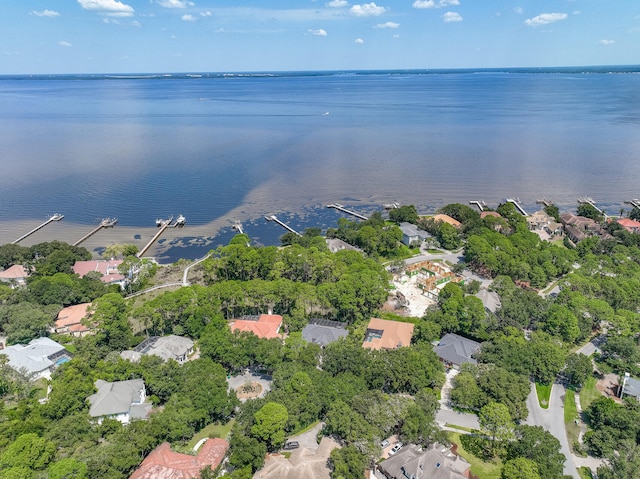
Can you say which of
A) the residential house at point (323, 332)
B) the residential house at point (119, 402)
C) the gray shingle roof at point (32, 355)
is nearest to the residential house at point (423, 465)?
the residential house at point (323, 332)

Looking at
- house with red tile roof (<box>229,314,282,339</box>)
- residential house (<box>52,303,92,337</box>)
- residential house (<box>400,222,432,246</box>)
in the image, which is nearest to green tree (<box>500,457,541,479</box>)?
house with red tile roof (<box>229,314,282,339</box>)

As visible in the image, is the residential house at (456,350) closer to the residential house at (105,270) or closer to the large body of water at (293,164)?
the large body of water at (293,164)

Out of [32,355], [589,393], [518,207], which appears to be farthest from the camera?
[518,207]

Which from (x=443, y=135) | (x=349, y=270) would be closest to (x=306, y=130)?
(x=443, y=135)

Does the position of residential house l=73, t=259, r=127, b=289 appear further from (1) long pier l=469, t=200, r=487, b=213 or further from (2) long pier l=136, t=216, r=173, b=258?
(1) long pier l=469, t=200, r=487, b=213

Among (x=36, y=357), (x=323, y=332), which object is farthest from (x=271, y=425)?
(x=36, y=357)

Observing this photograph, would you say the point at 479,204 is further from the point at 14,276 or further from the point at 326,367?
the point at 14,276
